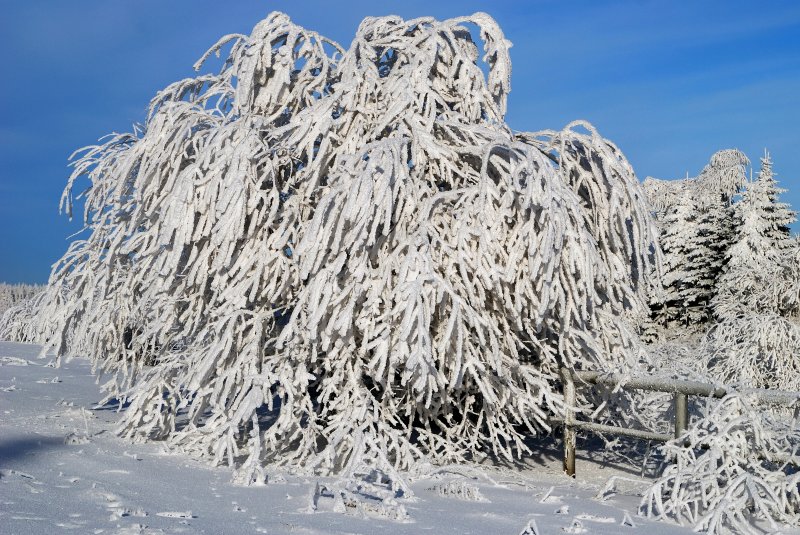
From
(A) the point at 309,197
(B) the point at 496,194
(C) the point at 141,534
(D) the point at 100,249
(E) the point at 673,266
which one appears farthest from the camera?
(E) the point at 673,266

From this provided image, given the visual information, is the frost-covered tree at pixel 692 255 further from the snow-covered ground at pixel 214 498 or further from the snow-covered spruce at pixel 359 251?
the snow-covered ground at pixel 214 498

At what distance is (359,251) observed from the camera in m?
5.68

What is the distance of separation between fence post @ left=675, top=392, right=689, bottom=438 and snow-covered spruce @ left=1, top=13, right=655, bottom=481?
0.97 meters

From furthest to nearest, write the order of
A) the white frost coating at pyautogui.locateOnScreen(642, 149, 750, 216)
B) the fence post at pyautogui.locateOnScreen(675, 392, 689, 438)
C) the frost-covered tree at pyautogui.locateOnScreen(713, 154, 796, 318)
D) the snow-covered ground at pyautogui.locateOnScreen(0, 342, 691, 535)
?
the white frost coating at pyautogui.locateOnScreen(642, 149, 750, 216), the frost-covered tree at pyautogui.locateOnScreen(713, 154, 796, 318), the fence post at pyautogui.locateOnScreen(675, 392, 689, 438), the snow-covered ground at pyautogui.locateOnScreen(0, 342, 691, 535)

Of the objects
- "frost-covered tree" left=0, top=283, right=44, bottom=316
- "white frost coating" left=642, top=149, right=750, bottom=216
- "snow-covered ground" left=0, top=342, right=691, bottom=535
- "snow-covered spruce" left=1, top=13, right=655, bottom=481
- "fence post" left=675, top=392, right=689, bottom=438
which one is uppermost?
"white frost coating" left=642, top=149, right=750, bottom=216

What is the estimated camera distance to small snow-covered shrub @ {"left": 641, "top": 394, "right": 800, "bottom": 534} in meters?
4.51

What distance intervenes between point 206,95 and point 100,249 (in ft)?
6.24

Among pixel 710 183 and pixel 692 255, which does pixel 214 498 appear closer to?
pixel 692 255

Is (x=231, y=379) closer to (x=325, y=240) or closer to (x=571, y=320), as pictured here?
(x=325, y=240)

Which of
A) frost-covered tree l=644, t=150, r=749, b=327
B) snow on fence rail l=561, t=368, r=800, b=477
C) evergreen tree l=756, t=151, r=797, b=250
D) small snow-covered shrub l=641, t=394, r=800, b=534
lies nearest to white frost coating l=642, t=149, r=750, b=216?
frost-covered tree l=644, t=150, r=749, b=327

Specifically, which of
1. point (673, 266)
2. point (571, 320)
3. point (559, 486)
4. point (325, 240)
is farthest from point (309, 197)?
point (673, 266)

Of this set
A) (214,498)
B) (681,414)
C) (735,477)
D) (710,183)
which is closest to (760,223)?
(710,183)

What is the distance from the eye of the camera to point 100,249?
298 inches

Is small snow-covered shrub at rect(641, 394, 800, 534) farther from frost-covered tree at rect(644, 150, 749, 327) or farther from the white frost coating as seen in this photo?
the white frost coating
